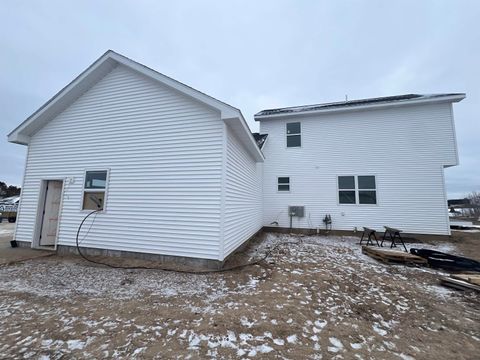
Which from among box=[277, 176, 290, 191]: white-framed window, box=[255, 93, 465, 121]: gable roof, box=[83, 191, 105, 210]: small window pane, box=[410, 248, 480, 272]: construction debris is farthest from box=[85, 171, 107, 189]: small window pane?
box=[410, 248, 480, 272]: construction debris

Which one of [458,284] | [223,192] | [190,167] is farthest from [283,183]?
[458,284]

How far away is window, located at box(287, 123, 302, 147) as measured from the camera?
1075 cm

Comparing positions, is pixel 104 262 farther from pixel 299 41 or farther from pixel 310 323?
pixel 299 41

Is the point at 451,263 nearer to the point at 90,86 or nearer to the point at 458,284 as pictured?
the point at 458,284

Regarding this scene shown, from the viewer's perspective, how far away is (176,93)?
18.5 ft

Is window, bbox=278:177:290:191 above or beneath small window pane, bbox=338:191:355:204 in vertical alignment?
above

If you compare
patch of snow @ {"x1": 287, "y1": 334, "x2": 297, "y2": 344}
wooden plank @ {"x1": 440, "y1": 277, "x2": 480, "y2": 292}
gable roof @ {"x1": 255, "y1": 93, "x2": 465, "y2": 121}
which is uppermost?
gable roof @ {"x1": 255, "y1": 93, "x2": 465, "y2": 121}

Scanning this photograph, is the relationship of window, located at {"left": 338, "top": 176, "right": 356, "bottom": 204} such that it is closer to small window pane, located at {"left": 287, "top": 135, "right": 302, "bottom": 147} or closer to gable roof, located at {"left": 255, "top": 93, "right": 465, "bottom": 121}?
small window pane, located at {"left": 287, "top": 135, "right": 302, "bottom": 147}

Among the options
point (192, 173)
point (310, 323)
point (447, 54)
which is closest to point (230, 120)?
point (192, 173)

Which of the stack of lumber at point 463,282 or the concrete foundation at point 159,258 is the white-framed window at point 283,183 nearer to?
the concrete foundation at point 159,258

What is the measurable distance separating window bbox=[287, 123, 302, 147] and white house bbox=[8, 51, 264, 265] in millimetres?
4612

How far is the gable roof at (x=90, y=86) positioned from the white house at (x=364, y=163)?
13.7 feet

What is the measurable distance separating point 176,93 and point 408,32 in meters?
11.7

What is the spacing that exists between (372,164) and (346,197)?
6.73 ft
